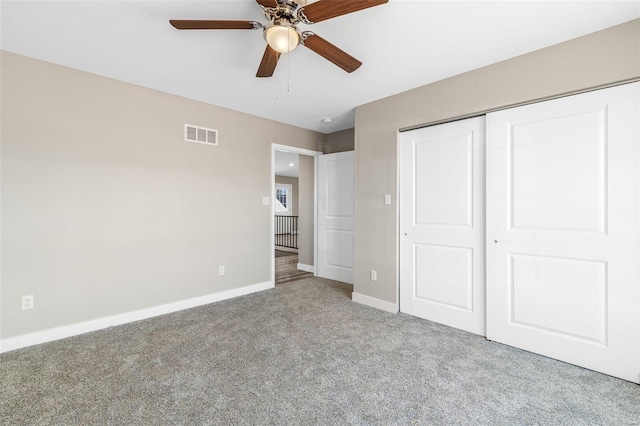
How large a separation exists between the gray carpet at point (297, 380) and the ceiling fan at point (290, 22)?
224 centimetres

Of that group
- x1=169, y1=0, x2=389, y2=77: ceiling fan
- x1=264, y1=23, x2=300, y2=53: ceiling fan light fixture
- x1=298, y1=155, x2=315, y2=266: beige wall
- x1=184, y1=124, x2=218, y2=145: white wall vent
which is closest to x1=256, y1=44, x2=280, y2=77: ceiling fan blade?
x1=169, y1=0, x2=389, y2=77: ceiling fan

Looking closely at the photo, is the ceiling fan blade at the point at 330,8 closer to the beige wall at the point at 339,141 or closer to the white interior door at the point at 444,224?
the white interior door at the point at 444,224

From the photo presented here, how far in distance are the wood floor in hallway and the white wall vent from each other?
7.71ft

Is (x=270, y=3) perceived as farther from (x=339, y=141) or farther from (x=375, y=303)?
(x=339, y=141)

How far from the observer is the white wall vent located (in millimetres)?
3373

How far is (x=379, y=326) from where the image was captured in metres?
2.86

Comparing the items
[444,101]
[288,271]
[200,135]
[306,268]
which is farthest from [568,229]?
[288,271]

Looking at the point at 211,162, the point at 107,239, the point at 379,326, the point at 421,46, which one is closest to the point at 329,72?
the point at 421,46

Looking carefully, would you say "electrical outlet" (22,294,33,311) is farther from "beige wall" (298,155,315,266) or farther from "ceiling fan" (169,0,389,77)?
"beige wall" (298,155,315,266)

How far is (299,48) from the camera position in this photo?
7.44 ft

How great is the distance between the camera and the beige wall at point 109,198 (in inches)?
94.5

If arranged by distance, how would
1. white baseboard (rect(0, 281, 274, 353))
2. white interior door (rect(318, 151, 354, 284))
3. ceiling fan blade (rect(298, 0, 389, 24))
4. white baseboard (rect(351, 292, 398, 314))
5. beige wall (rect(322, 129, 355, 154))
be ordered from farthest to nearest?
1. beige wall (rect(322, 129, 355, 154))
2. white interior door (rect(318, 151, 354, 284))
3. white baseboard (rect(351, 292, 398, 314))
4. white baseboard (rect(0, 281, 274, 353))
5. ceiling fan blade (rect(298, 0, 389, 24))

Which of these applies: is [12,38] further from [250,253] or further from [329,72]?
[250,253]

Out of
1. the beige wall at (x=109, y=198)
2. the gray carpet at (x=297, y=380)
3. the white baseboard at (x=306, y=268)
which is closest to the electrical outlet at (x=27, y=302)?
the beige wall at (x=109, y=198)
